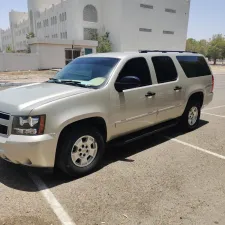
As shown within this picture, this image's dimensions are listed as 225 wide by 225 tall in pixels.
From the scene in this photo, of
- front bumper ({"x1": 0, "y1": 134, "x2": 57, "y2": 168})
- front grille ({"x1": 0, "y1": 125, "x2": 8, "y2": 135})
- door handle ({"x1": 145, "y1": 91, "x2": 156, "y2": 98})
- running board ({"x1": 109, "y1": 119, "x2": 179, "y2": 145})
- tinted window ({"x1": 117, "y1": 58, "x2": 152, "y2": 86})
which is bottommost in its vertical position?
running board ({"x1": 109, "y1": 119, "x2": 179, "y2": 145})

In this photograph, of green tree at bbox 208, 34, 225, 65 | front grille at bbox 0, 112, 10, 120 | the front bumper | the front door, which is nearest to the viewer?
the front bumper

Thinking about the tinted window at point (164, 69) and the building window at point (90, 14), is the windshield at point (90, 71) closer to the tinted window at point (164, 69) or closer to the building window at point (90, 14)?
the tinted window at point (164, 69)

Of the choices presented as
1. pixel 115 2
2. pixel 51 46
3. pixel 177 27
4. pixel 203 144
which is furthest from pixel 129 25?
pixel 203 144

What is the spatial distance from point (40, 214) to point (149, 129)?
2809mm

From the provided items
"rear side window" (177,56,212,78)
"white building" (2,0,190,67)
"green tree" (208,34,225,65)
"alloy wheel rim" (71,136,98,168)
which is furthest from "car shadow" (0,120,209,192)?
"green tree" (208,34,225,65)

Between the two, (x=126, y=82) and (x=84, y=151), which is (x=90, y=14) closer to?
(x=126, y=82)

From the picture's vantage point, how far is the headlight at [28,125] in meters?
3.32

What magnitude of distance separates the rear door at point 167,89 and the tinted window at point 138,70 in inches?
9.6

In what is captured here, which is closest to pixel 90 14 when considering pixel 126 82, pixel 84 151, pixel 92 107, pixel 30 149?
pixel 126 82

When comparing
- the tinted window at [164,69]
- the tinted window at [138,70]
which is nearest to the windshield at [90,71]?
the tinted window at [138,70]

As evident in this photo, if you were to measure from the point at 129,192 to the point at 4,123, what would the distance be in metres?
1.90

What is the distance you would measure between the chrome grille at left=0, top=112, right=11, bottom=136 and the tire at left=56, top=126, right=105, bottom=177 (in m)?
0.73

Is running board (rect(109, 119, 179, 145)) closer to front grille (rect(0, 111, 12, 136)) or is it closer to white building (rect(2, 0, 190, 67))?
front grille (rect(0, 111, 12, 136))

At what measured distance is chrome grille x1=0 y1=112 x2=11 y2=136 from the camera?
3.40 meters
